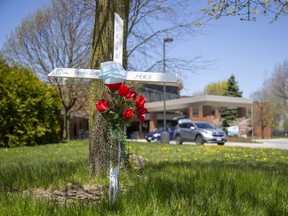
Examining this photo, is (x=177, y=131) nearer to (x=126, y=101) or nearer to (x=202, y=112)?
(x=202, y=112)

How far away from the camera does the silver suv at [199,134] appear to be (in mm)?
23859

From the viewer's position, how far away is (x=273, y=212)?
389cm

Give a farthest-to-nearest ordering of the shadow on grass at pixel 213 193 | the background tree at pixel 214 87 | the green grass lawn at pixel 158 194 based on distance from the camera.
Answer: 1. the background tree at pixel 214 87
2. the shadow on grass at pixel 213 193
3. the green grass lawn at pixel 158 194

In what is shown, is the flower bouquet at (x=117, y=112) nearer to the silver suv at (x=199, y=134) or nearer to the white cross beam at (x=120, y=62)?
the white cross beam at (x=120, y=62)

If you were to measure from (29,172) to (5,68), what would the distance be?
14.5 meters

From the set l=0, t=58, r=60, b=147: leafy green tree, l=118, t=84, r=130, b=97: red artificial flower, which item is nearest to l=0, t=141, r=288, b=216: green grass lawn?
l=118, t=84, r=130, b=97: red artificial flower

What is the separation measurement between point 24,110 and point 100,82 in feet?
44.1

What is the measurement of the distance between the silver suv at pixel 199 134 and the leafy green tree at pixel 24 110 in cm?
979

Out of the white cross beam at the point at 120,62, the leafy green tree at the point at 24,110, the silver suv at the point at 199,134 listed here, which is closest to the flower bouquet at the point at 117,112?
the white cross beam at the point at 120,62

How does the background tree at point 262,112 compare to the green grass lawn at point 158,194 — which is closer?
Result: the green grass lawn at point 158,194

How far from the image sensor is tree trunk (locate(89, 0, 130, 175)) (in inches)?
220

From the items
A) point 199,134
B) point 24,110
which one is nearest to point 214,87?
point 199,134

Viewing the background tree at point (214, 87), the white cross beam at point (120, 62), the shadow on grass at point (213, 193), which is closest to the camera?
the shadow on grass at point (213, 193)

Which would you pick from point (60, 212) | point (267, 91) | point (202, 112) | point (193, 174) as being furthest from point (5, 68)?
point (267, 91)
